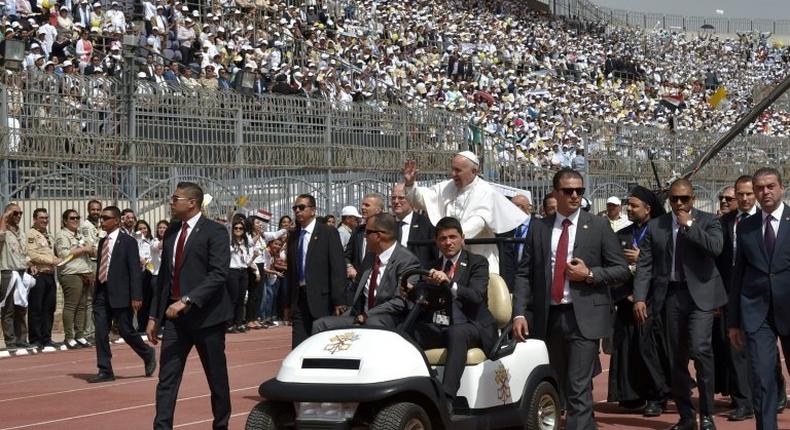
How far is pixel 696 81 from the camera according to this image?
53.3 meters

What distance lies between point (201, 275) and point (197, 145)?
11156 millimetres

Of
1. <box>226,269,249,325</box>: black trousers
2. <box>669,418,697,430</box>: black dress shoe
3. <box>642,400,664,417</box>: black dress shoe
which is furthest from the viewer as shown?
<box>226,269,249,325</box>: black trousers

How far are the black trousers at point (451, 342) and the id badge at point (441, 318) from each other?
0.04 m

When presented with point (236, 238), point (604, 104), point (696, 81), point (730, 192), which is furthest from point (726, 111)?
point (730, 192)

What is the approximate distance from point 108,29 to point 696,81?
104 feet

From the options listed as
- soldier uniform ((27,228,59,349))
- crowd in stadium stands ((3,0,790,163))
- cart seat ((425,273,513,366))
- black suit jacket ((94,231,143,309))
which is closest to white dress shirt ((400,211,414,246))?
cart seat ((425,273,513,366))

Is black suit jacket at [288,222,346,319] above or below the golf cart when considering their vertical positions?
above

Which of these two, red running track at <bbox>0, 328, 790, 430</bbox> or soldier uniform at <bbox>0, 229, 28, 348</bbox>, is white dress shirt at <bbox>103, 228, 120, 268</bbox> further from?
soldier uniform at <bbox>0, 229, 28, 348</bbox>

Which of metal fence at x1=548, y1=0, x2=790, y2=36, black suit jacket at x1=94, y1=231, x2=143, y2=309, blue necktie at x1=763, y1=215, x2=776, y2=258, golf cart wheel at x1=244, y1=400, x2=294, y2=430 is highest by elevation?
metal fence at x1=548, y1=0, x2=790, y2=36

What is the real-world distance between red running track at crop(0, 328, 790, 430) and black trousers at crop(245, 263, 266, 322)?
3.44 m

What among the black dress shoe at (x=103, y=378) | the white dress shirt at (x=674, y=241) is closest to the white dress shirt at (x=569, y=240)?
the white dress shirt at (x=674, y=241)

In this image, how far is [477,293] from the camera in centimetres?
913

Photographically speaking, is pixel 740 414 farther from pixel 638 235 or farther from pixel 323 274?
pixel 323 274

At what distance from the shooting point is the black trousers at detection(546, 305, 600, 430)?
8.77m
